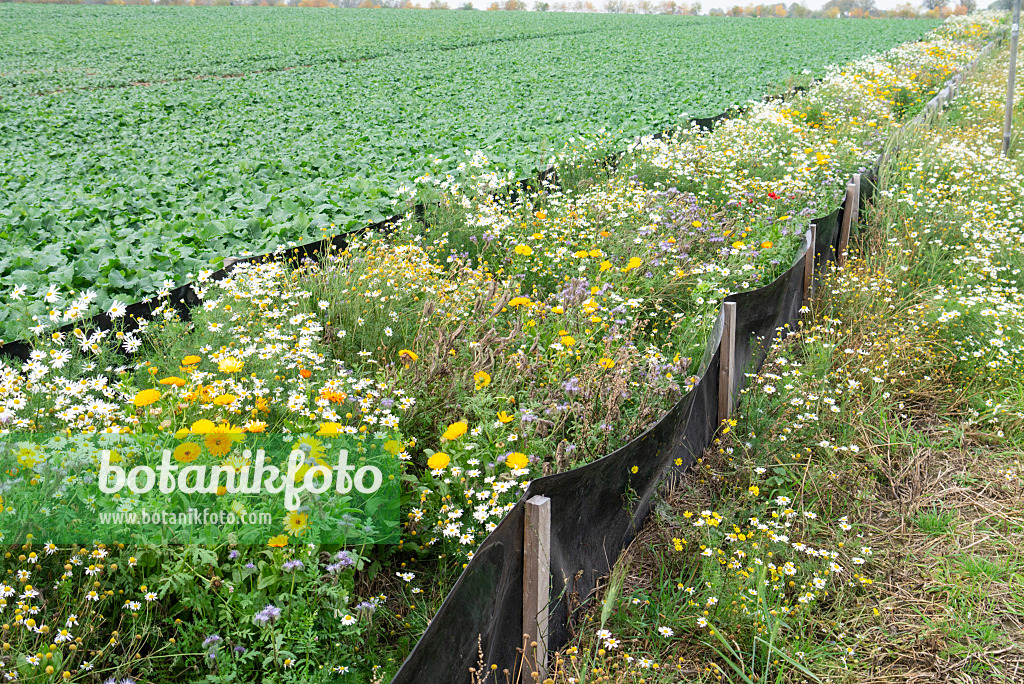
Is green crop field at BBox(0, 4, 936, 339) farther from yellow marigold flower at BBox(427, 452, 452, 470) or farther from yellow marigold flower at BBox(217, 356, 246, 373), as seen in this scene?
yellow marigold flower at BBox(427, 452, 452, 470)

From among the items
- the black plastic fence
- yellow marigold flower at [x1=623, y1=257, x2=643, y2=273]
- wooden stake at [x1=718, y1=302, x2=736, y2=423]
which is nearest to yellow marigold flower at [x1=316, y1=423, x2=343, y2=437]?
the black plastic fence

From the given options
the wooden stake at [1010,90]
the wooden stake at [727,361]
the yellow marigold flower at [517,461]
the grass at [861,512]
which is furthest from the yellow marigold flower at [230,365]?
the wooden stake at [1010,90]

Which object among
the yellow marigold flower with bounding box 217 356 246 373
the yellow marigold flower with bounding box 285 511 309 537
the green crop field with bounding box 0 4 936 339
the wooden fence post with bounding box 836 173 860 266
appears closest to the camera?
the yellow marigold flower with bounding box 285 511 309 537

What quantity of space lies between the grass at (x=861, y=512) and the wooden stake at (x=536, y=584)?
11 centimetres

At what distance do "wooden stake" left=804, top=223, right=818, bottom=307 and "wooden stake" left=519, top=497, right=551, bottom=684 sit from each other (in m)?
3.72

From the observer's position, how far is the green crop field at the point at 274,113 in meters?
6.71

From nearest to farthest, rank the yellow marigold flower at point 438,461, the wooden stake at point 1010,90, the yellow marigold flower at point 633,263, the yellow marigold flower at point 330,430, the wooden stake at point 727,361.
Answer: the yellow marigold flower at point 330,430
the yellow marigold flower at point 438,461
the wooden stake at point 727,361
the yellow marigold flower at point 633,263
the wooden stake at point 1010,90

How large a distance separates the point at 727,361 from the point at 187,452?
109 inches

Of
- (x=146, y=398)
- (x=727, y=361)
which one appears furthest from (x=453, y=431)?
(x=727, y=361)

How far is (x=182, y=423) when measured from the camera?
2615 millimetres

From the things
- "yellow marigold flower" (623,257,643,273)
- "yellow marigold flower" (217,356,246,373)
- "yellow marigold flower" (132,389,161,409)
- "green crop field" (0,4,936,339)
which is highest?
"green crop field" (0,4,936,339)

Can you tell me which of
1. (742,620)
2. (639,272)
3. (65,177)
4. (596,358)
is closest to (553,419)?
(596,358)

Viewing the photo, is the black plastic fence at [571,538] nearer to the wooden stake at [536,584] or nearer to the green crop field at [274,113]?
the wooden stake at [536,584]

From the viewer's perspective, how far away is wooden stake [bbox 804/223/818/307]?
5.12 m
